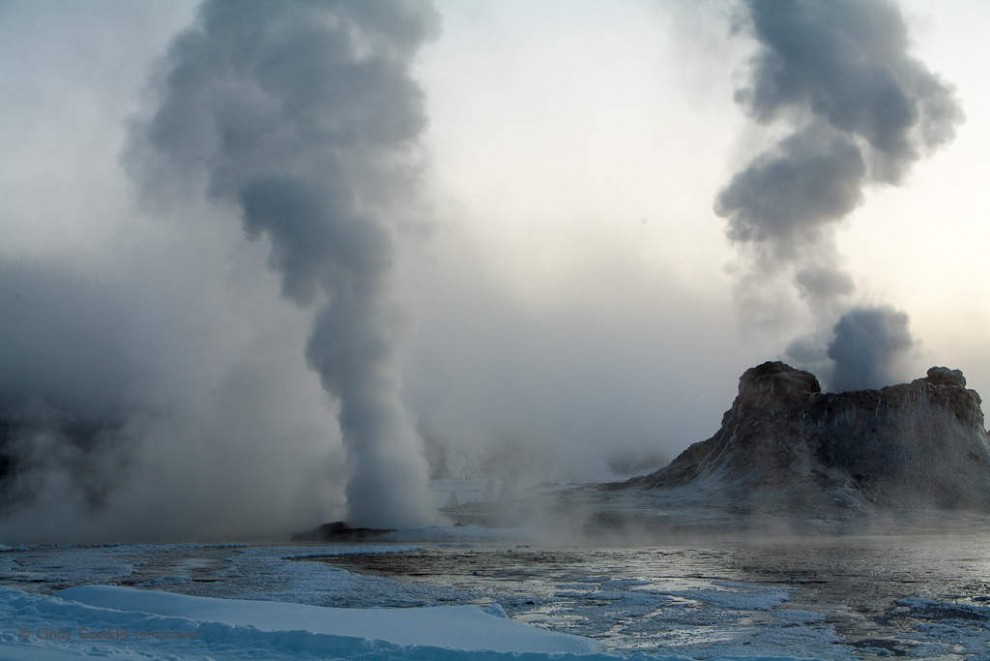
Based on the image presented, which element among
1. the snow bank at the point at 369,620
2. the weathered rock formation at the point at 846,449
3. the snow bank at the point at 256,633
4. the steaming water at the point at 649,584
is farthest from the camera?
the weathered rock formation at the point at 846,449

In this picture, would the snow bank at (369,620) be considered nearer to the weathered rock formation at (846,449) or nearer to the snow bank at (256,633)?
the snow bank at (256,633)

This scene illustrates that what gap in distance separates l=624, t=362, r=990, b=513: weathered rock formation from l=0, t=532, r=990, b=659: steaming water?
2054cm

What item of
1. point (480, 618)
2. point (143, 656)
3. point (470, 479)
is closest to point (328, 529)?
point (480, 618)

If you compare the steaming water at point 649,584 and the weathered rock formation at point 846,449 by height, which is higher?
the weathered rock formation at point 846,449

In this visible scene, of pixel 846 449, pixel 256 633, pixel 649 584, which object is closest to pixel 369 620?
pixel 256 633

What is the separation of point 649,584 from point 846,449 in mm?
41218

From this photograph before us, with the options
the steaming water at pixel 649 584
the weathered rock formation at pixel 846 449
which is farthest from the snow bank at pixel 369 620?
the weathered rock formation at pixel 846 449

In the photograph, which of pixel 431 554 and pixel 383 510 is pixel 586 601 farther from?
pixel 383 510

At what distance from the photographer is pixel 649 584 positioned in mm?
17703

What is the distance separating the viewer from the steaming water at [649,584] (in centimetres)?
1178

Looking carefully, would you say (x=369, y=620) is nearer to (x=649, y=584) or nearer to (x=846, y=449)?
(x=649, y=584)

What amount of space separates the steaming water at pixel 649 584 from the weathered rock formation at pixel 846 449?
20536 millimetres

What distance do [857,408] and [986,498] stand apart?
9079 mm

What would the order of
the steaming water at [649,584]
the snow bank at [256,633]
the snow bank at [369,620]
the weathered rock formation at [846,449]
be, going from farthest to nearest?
the weathered rock formation at [846,449]
the steaming water at [649,584]
the snow bank at [369,620]
the snow bank at [256,633]
